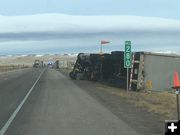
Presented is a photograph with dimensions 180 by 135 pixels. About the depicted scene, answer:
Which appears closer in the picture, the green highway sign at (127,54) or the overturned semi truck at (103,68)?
the green highway sign at (127,54)

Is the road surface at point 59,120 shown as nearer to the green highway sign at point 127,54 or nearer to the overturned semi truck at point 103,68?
the green highway sign at point 127,54

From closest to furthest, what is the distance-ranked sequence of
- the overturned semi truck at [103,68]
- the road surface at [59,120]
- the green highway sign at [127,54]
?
the road surface at [59,120]
the green highway sign at [127,54]
the overturned semi truck at [103,68]

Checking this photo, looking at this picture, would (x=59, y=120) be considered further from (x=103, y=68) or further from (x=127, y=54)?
(x=103, y=68)

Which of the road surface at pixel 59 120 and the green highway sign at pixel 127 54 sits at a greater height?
the green highway sign at pixel 127 54

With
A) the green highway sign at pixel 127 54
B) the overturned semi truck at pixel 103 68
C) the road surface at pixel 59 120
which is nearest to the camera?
the road surface at pixel 59 120

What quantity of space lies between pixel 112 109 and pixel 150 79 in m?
12.1

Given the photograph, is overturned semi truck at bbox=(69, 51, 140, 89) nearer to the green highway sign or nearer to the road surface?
the green highway sign

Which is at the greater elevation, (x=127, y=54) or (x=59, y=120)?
(x=127, y=54)

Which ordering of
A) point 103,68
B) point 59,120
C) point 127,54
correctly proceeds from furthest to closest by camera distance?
1. point 103,68
2. point 127,54
3. point 59,120

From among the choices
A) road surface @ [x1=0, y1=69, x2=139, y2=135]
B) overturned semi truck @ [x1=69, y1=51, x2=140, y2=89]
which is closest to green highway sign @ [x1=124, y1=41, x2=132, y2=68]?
overturned semi truck @ [x1=69, y1=51, x2=140, y2=89]

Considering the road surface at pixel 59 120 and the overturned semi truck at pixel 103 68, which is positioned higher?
the overturned semi truck at pixel 103 68

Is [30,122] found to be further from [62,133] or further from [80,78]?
[80,78]

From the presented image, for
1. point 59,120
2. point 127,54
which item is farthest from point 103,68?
point 59,120

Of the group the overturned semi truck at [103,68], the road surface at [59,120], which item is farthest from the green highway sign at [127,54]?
the road surface at [59,120]
